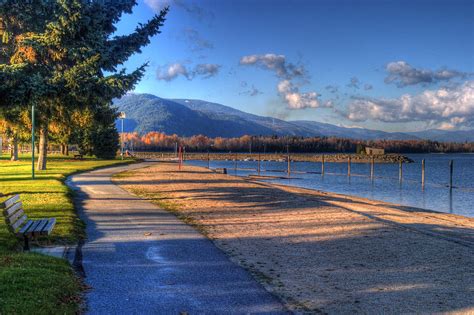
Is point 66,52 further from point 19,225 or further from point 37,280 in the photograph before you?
point 37,280

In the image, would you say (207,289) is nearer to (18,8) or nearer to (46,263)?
(46,263)

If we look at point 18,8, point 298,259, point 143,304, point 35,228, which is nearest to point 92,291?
point 143,304

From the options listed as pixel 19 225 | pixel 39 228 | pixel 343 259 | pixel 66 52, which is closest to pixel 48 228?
pixel 39 228

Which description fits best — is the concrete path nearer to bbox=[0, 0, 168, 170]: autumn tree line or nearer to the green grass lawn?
the green grass lawn

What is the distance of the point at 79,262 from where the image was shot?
8.12 meters

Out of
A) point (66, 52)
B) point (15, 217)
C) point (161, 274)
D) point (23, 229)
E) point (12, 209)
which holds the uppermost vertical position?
point (66, 52)

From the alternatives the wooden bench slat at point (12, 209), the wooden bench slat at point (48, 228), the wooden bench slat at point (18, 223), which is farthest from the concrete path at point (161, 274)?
the wooden bench slat at point (12, 209)

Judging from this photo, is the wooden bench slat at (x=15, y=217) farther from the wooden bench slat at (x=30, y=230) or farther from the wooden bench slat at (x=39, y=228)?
the wooden bench slat at (x=39, y=228)

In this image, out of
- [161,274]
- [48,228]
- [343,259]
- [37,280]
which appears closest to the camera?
[37,280]

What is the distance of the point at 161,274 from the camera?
742 centimetres

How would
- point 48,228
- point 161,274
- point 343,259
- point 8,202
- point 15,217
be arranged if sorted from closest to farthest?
point 161,274, point 8,202, point 15,217, point 48,228, point 343,259

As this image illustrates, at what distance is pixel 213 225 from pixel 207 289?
6.42 metres

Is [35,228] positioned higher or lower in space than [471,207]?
higher

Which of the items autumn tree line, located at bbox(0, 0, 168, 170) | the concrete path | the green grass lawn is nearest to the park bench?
the green grass lawn
